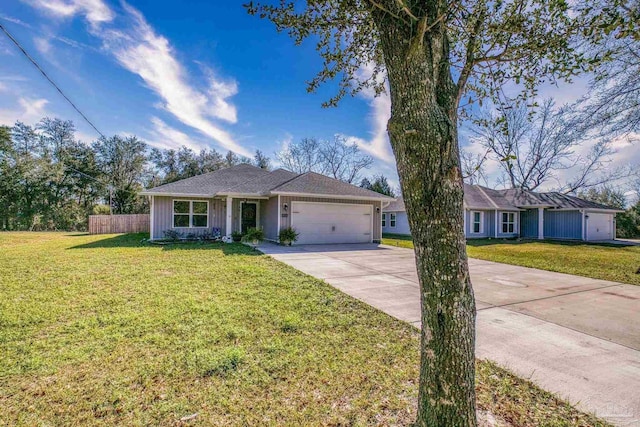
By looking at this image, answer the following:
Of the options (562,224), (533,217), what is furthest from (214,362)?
(533,217)

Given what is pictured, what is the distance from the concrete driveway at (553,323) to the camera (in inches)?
102

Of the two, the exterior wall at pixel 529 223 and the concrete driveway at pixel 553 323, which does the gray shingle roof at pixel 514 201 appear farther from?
the concrete driveway at pixel 553 323

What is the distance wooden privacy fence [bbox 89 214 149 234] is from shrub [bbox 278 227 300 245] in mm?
11996

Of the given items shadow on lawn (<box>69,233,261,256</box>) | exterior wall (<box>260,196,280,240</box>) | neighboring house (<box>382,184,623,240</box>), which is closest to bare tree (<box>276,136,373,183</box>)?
neighboring house (<box>382,184,623,240</box>)

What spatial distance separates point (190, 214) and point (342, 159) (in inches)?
872

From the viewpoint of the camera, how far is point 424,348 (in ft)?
5.59

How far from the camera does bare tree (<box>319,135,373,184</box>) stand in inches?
1305

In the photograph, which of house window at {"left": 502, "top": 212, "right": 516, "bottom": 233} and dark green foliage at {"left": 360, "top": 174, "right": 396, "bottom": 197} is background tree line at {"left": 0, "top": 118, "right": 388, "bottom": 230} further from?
house window at {"left": 502, "top": 212, "right": 516, "bottom": 233}

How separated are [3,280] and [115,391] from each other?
5.81m

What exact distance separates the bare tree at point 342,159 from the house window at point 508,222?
15.6 m

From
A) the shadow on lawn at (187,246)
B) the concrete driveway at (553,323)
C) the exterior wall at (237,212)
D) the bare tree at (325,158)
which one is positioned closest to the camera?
the concrete driveway at (553,323)

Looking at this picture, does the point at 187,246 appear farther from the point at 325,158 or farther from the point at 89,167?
the point at 325,158

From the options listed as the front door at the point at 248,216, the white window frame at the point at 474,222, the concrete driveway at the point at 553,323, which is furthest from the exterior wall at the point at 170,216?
the white window frame at the point at 474,222

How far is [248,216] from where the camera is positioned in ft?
51.1
